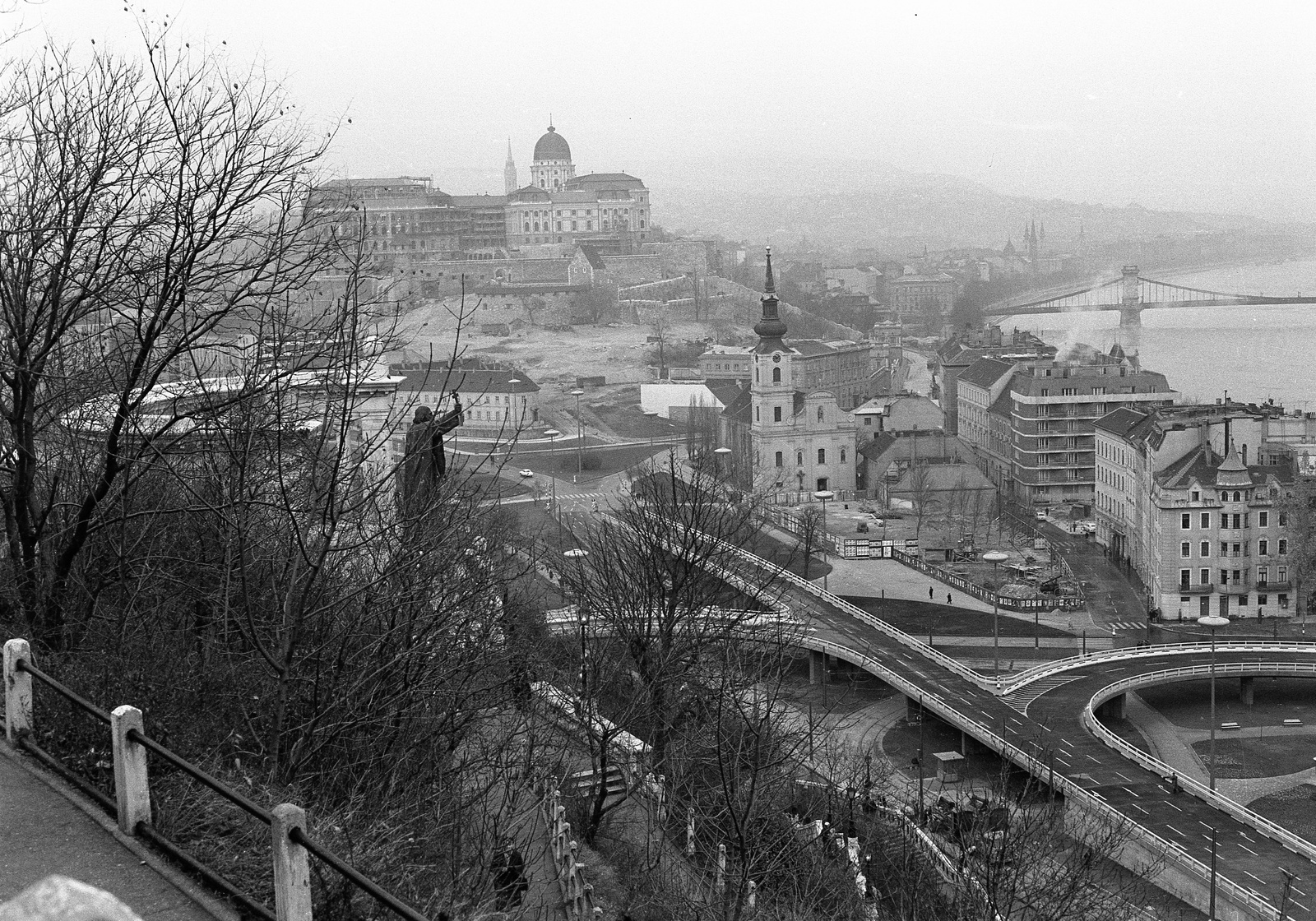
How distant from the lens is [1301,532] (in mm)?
19750

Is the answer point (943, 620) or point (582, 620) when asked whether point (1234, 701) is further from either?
point (582, 620)

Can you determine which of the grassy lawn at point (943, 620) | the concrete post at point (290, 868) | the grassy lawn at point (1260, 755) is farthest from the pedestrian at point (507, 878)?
the grassy lawn at point (943, 620)

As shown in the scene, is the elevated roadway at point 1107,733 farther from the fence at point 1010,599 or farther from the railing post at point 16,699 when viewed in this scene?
the railing post at point 16,699

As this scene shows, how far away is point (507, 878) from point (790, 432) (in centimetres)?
2698

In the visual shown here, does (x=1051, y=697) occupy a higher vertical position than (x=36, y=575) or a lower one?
lower

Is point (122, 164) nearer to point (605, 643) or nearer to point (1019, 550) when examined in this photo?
point (605, 643)

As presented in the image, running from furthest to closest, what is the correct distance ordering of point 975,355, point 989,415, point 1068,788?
1. point 975,355
2. point 989,415
3. point 1068,788

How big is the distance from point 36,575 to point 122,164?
1386mm

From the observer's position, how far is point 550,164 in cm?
7925

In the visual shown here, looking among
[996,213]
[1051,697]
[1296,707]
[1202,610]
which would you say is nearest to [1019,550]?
[1202,610]

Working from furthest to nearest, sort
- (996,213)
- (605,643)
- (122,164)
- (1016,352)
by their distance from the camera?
1. (996,213)
2. (1016,352)
3. (605,643)
4. (122,164)

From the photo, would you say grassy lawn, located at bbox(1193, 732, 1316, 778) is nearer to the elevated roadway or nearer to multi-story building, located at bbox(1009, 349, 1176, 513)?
the elevated roadway

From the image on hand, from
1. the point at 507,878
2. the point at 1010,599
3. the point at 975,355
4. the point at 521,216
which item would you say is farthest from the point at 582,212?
the point at 507,878

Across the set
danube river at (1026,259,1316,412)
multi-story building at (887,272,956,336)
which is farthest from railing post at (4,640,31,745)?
multi-story building at (887,272,956,336)
